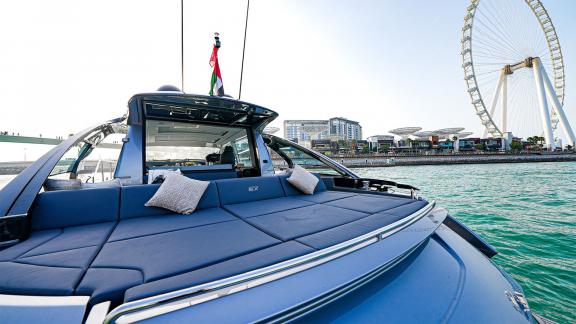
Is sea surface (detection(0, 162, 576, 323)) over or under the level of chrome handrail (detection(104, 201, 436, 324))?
under

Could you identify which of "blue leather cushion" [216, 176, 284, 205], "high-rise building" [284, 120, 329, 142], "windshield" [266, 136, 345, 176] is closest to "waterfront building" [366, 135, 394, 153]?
"high-rise building" [284, 120, 329, 142]

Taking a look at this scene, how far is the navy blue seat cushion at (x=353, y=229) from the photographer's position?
1111 millimetres

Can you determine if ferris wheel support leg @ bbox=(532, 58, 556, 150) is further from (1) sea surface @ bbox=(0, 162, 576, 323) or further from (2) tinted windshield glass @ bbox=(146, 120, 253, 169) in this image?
(2) tinted windshield glass @ bbox=(146, 120, 253, 169)

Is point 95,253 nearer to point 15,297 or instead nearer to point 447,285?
point 15,297

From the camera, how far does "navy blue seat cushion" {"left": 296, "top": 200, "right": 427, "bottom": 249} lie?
1.11m

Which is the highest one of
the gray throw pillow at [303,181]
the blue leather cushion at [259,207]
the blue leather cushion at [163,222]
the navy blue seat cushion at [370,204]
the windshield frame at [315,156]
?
the windshield frame at [315,156]

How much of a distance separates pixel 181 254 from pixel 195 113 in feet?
7.95

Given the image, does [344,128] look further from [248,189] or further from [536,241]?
[248,189]

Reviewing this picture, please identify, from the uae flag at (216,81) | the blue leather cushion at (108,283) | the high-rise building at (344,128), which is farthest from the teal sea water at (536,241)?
the high-rise building at (344,128)

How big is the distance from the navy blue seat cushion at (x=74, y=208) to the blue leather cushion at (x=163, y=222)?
177 mm

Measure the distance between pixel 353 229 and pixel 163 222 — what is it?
4.76ft

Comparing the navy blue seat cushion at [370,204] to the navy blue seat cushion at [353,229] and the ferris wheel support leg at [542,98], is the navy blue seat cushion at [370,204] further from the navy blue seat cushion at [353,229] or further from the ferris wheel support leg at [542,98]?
the ferris wheel support leg at [542,98]

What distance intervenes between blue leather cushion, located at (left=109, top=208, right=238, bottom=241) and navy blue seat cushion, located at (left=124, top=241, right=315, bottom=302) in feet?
2.58

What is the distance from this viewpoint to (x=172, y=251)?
108cm
